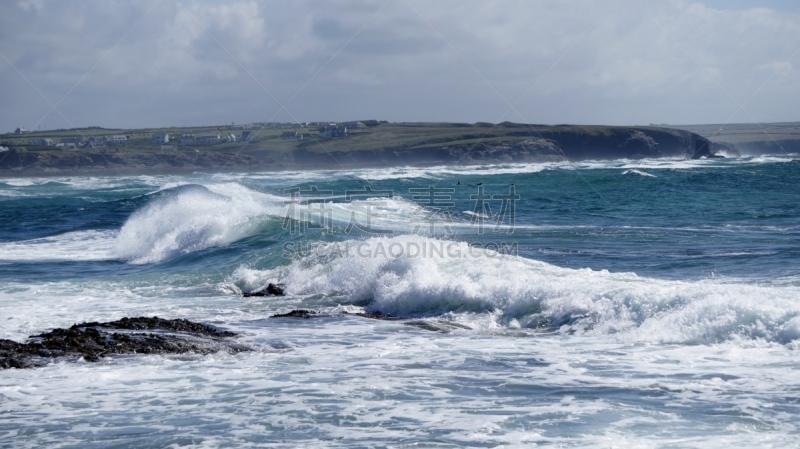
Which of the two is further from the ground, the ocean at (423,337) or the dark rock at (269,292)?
the ocean at (423,337)

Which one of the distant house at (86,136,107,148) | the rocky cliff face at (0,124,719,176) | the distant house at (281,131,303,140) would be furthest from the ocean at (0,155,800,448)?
the distant house at (281,131,303,140)

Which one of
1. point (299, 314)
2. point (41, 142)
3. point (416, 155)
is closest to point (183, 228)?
point (299, 314)

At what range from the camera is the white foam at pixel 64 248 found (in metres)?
19.7

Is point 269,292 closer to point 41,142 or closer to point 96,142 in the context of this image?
point 96,142

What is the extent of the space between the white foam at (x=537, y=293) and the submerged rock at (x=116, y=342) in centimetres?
358

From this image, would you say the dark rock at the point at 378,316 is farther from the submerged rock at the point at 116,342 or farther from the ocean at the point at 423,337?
the submerged rock at the point at 116,342

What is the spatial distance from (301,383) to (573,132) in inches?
4172

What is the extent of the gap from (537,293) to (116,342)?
5.86 m

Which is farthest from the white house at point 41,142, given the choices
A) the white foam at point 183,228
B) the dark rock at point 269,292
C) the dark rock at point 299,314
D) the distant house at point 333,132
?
the dark rock at point 299,314

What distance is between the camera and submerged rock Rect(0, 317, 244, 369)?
873 centimetres

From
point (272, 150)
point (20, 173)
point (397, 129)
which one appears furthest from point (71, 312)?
point (397, 129)

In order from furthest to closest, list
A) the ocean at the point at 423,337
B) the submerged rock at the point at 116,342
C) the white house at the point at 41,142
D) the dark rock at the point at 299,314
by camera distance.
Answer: the white house at the point at 41,142 → the dark rock at the point at 299,314 → the submerged rock at the point at 116,342 → the ocean at the point at 423,337

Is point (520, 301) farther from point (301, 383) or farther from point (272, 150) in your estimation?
point (272, 150)

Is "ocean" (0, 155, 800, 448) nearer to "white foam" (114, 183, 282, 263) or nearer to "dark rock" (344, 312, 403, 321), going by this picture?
"white foam" (114, 183, 282, 263)
